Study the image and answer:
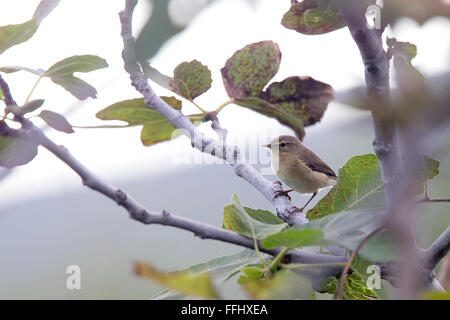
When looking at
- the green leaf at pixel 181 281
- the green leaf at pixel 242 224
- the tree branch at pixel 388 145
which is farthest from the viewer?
the green leaf at pixel 242 224

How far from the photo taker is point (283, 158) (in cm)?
232

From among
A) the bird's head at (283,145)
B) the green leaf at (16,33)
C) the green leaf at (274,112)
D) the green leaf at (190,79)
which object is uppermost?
the bird's head at (283,145)

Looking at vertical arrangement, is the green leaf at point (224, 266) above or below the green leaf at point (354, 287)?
above

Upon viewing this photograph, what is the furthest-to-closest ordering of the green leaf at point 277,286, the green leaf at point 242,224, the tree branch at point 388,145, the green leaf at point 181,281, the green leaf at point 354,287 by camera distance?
the green leaf at point 354,287 < the green leaf at point 242,224 < the green leaf at point 277,286 < the green leaf at point 181,281 < the tree branch at point 388,145

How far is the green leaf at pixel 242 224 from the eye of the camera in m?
0.52

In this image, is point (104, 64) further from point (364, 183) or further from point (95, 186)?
point (364, 183)

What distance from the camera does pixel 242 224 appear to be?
541 millimetres

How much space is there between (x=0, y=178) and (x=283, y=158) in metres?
1.96

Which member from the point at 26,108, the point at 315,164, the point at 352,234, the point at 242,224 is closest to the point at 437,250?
the point at 352,234

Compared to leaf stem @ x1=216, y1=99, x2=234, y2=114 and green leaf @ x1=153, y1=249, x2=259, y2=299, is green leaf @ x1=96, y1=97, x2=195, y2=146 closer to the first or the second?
leaf stem @ x1=216, y1=99, x2=234, y2=114

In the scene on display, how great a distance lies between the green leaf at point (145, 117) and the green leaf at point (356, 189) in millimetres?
219

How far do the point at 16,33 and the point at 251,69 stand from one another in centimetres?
27

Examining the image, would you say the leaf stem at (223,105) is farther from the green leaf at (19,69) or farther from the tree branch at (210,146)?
the green leaf at (19,69)

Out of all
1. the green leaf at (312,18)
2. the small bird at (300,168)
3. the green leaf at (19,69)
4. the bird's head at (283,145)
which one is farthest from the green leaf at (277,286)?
the bird's head at (283,145)
